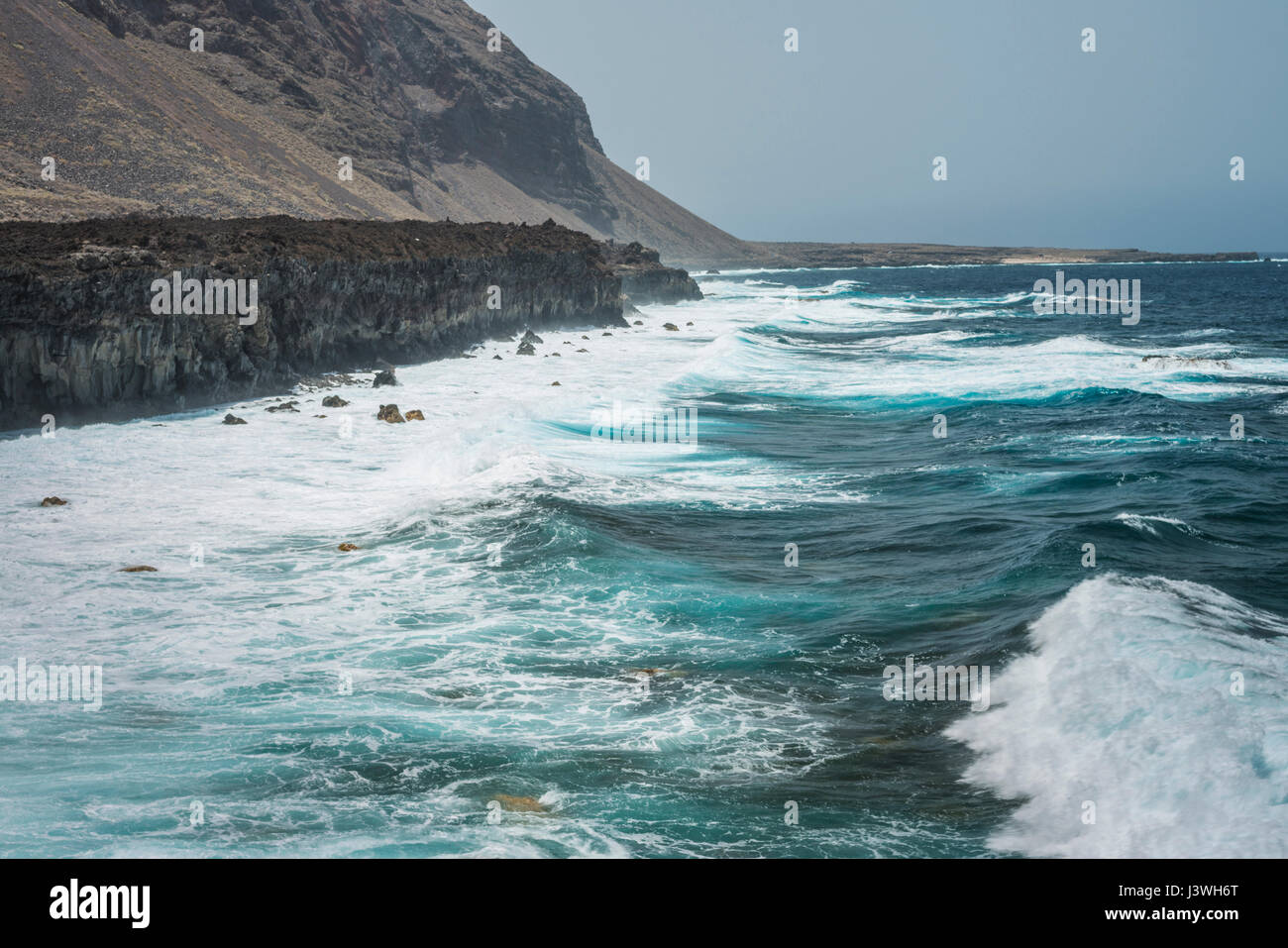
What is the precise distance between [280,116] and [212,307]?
230 feet

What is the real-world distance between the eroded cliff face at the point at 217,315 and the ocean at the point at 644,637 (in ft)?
6.39

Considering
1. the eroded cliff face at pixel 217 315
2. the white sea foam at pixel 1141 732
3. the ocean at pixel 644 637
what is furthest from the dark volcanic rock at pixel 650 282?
the white sea foam at pixel 1141 732

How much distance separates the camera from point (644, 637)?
13602 mm

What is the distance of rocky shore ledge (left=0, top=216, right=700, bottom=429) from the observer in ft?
86.1

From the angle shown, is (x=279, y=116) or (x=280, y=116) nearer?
(x=279, y=116)

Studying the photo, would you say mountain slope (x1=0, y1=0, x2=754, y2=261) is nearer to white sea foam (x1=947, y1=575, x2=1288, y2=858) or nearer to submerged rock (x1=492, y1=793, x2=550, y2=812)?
submerged rock (x1=492, y1=793, x2=550, y2=812)

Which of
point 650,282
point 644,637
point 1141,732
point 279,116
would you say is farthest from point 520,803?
point 279,116

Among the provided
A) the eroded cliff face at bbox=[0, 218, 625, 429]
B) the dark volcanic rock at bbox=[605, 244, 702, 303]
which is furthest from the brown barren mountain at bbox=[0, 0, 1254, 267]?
the dark volcanic rock at bbox=[605, 244, 702, 303]

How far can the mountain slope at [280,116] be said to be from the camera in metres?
62.7

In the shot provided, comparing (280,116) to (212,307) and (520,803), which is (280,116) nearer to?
(212,307)

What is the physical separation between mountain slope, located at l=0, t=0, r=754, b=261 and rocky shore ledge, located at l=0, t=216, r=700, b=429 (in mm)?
15584

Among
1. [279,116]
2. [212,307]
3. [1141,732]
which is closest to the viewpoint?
[1141,732]

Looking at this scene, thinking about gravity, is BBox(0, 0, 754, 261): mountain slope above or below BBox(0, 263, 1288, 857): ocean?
above

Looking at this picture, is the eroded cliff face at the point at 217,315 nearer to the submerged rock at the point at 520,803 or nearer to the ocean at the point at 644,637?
the ocean at the point at 644,637
